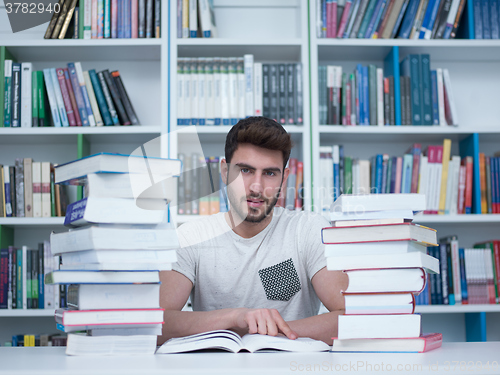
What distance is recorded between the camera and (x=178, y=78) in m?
2.32

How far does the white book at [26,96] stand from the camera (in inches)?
90.8

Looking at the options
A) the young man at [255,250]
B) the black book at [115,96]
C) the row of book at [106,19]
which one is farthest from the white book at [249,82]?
the young man at [255,250]

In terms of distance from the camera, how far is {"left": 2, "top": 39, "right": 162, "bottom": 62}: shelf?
91.9 inches

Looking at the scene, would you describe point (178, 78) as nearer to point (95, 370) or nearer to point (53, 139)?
point (53, 139)

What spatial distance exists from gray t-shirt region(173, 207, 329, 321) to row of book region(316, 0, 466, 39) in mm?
1168

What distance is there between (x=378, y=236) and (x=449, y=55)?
195cm

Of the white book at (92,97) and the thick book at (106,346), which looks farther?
the white book at (92,97)

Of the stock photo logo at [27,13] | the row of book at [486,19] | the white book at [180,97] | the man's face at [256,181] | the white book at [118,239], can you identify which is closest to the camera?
the white book at [118,239]

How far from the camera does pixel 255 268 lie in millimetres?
1561

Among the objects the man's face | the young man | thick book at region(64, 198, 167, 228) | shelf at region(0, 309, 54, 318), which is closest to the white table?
thick book at region(64, 198, 167, 228)

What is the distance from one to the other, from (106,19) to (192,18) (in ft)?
1.29

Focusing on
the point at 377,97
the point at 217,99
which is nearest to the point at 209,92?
the point at 217,99

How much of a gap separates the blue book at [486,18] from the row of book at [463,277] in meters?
0.97

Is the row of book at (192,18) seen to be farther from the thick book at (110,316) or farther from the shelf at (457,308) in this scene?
the thick book at (110,316)
